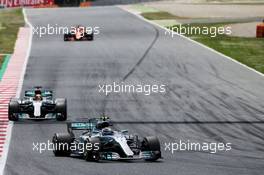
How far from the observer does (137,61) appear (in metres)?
48.8

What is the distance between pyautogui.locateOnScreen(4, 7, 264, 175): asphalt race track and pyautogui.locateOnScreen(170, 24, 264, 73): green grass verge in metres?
1.17

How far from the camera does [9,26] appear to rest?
70.2 metres

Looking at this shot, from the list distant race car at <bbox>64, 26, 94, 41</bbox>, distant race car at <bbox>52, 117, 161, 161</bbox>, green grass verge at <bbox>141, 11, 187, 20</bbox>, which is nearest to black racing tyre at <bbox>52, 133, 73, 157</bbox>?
distant race car at <bbox>52, 117, 161, 161</bbox>

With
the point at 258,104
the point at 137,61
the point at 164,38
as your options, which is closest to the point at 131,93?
the point at 258,104

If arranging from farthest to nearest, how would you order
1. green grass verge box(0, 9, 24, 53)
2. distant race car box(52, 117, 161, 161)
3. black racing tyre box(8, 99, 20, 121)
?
1. green grass verge box(0, 9, 24, 53)
2. black racing tyre box(8, 99, 20, 121)
3. distant race car box(52, 117, 161, 161)

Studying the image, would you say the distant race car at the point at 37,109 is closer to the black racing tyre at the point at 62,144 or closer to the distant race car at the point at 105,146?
the distant race car at the point at 105,146

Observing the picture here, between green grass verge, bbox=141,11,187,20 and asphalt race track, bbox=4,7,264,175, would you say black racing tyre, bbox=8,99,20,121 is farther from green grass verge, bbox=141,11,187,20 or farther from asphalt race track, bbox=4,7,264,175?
green grass verge, bbox=141,11,187,20

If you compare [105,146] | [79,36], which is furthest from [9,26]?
[105,146]

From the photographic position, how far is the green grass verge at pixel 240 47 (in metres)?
49.6

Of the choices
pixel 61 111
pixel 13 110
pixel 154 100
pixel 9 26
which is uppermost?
pixel 13 110

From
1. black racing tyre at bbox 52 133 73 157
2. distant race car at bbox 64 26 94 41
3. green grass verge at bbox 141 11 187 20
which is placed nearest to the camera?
black racing tyre at bbox 52 133 73 157

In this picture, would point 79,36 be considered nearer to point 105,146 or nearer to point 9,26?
point 9,26

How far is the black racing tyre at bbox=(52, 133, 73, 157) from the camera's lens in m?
23.0

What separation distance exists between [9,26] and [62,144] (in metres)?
48.2
